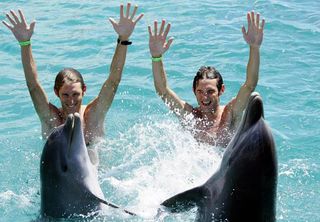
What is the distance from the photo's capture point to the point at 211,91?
777 cm

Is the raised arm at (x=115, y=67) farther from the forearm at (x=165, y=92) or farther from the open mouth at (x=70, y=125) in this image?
the open mouth at (x=70, y=125)

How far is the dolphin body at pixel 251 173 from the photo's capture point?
5051 mm

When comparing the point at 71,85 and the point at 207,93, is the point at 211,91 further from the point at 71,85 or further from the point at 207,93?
the point at 71,85

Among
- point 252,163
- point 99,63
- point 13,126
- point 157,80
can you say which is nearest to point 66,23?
point 99,63

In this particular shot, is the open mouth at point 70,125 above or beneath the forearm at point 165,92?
above

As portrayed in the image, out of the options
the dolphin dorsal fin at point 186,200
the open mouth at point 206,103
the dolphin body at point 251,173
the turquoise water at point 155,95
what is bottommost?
the turquoise water at point 155,95

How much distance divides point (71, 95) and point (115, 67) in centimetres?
60

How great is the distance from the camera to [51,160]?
587 cm

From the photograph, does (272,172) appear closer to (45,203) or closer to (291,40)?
(45,203)

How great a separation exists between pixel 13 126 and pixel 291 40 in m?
5.72

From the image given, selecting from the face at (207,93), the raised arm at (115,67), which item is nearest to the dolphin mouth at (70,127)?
the raised arm at (115,67)

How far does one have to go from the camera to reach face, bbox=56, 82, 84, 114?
7.32m

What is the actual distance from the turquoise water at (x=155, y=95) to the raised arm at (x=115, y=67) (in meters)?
0.53

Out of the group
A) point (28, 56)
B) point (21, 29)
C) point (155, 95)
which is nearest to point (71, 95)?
point (28, 56)
